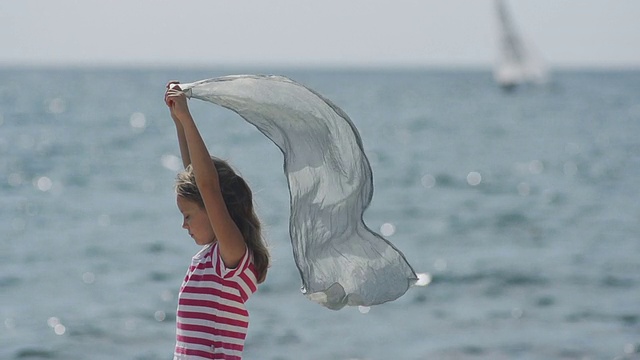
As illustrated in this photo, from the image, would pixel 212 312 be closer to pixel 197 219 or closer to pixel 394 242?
pixel 197 219

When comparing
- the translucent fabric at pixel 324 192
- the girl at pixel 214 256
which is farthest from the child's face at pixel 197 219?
the translucent fabric at pixel 324 192

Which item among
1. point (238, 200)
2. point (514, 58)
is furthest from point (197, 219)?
point (514, 58)

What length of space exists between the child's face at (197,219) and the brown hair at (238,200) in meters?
0.02

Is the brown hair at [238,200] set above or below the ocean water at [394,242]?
below

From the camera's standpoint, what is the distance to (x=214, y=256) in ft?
10.6

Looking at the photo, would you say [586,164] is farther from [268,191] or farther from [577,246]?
[577,246]

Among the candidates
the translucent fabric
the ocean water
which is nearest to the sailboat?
the ocean water

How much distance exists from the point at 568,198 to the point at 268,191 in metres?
5.60

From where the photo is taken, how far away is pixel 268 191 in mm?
21188

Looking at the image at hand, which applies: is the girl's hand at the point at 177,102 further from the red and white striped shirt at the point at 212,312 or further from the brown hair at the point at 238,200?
the red and white striped shirt at the point at 212,312

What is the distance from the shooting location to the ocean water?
9.67 m

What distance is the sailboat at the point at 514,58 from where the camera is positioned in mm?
54938

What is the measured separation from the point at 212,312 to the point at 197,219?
0.29m

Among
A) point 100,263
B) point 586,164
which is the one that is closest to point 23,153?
point 586,164
